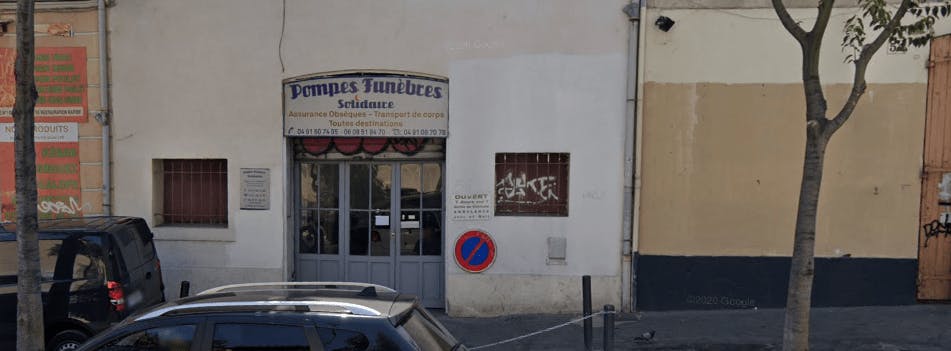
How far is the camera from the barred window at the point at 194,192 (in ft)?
29.8

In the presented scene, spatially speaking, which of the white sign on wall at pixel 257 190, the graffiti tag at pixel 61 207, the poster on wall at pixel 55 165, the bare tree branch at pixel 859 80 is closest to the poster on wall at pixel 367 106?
the white sign on wall at pixel 257 190

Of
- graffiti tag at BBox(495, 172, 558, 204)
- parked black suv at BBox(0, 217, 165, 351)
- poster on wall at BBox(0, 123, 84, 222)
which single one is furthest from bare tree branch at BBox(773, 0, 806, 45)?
poster on wall at BBox(0, 123, 84, 222)

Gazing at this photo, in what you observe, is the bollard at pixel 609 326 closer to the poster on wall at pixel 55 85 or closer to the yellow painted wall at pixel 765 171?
the yellow painted wall at pixel 765 171

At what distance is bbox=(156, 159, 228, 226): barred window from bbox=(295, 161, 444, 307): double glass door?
45.9 inches

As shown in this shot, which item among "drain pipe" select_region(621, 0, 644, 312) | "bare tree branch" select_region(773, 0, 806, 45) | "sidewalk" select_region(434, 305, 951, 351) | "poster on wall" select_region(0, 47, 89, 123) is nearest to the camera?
"bare tree branch" select_region(773, 0, 806, 45)

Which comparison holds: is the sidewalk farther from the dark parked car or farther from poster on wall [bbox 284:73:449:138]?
the dark parked car

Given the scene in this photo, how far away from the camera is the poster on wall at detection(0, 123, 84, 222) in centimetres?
898

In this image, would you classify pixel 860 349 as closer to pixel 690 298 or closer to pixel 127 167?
pixel 690 298

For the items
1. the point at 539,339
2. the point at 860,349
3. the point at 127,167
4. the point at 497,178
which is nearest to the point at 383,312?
the point at 539,339

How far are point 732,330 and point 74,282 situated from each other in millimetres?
7301

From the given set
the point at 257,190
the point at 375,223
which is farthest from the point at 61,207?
the point at 375,223

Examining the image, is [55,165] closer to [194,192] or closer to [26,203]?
[194,192]

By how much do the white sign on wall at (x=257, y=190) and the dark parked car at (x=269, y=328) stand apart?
16.2 feet

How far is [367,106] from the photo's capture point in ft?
28.3
